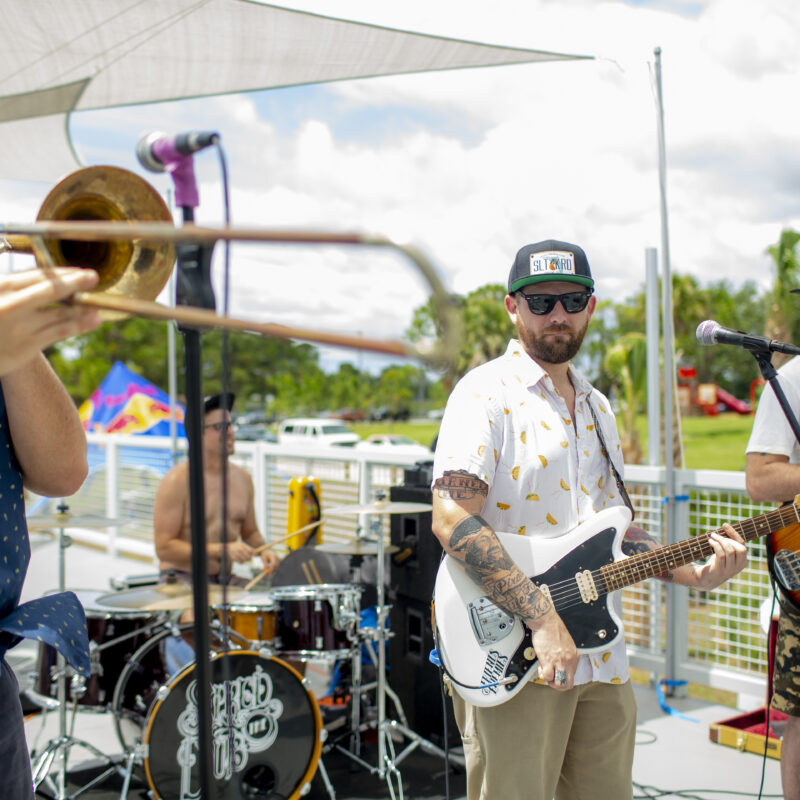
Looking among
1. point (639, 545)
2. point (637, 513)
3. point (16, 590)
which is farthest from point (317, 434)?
point (16, 590)

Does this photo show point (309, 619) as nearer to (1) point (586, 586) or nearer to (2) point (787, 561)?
(1) point (586, 586)

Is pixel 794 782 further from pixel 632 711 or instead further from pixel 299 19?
pixel 299 19

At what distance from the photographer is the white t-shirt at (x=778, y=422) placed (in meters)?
2.76

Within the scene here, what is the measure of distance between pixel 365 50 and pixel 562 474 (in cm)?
311

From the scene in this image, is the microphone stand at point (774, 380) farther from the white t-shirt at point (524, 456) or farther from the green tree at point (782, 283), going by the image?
the green tree at point (782, 283)

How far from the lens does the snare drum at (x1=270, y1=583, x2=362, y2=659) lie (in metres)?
3.77

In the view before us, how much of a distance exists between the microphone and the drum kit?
219 centimetres

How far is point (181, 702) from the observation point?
127 inches

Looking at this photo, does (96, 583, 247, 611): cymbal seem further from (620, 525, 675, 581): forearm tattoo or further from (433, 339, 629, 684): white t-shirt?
(620, 525, 675, 581): forearm tattoo

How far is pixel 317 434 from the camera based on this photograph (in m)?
28.6

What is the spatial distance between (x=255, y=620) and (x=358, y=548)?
0.69m

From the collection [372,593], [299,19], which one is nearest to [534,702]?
[372,593]

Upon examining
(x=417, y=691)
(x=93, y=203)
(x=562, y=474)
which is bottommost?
(x=417, y=691)

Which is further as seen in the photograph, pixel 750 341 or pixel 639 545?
pixel 750 341
